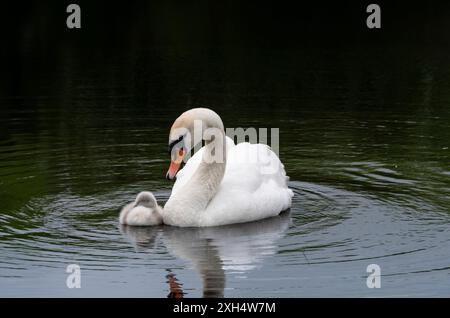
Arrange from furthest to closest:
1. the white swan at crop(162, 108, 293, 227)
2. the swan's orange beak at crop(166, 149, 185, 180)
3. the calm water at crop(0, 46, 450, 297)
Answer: the white swan at crop(162, 108, 293, 227), the swan's orange beak at crop(166, 149, 185, 180), the calm water at crop(0, 46, 450, 297)

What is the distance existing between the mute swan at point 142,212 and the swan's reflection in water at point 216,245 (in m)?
0.10

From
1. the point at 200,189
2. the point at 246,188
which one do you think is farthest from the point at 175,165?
the point at 246,188

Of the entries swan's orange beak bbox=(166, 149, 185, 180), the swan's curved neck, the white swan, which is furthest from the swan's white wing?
swan's orange beak bbox=(166, 149, 185, 180)

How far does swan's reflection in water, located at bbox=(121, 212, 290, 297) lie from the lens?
34.6ft

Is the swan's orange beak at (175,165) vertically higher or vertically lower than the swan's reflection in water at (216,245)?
higher

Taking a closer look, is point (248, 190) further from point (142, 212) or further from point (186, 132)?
point (142, 212)

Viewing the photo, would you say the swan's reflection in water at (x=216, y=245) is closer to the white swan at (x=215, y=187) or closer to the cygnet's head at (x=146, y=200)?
the white swan at (x=215, y=187)

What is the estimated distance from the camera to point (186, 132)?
12.4 m

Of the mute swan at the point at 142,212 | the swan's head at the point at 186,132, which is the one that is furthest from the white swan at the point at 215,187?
the mute swan at the point at 142,212

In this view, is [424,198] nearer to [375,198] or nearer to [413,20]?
[375,198]

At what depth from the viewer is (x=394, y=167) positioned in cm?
1622

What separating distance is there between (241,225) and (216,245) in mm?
1066

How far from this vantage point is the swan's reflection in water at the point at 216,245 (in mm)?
10531

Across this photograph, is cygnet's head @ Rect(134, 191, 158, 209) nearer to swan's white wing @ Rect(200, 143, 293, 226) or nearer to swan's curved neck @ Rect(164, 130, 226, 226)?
swan's curved neck @ Rect(164, 130, 226, 226)
